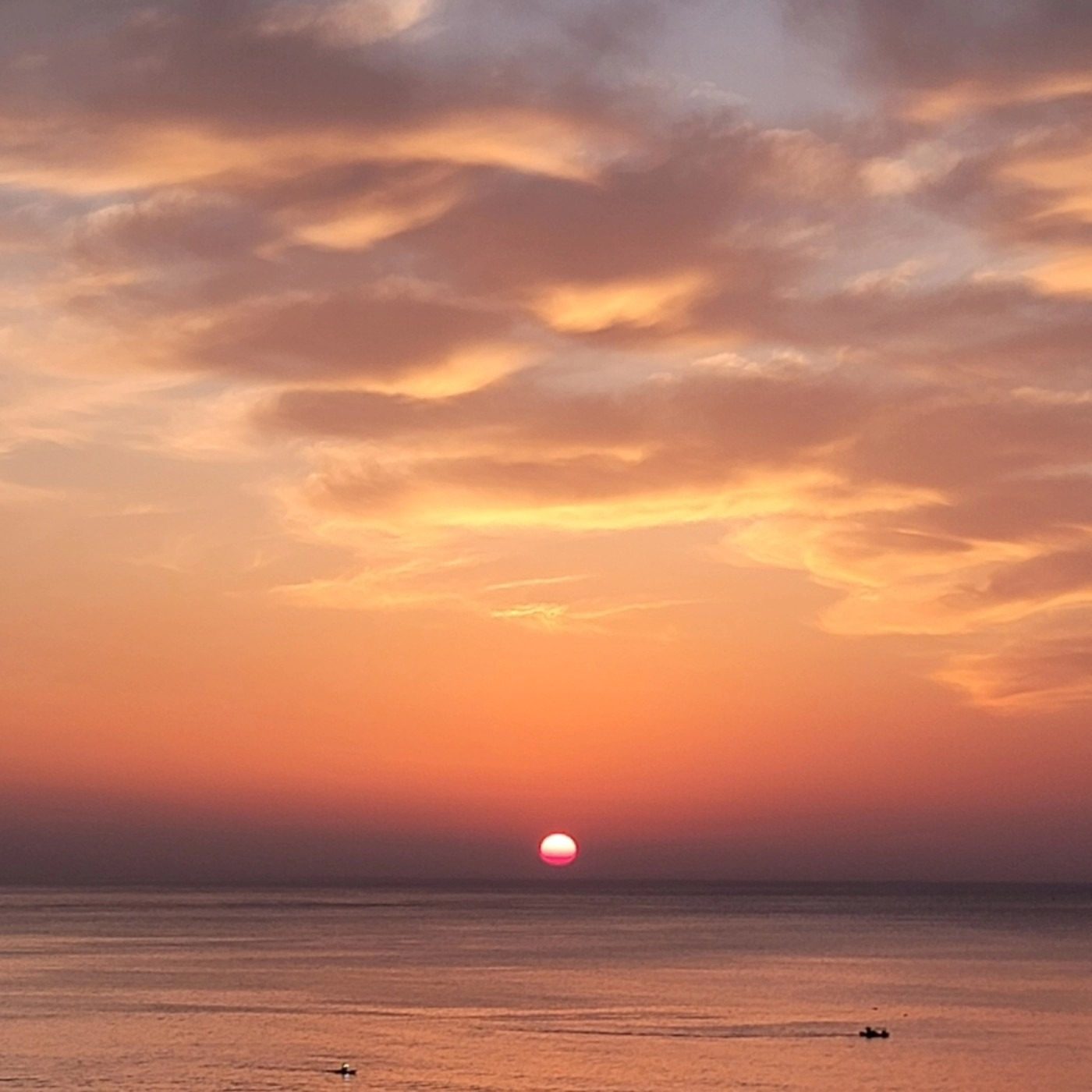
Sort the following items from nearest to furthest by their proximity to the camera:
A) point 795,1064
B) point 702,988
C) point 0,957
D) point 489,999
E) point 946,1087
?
point 946,1087 → point 795,1064 → point 489,999 → point 702,988 → point 0,957

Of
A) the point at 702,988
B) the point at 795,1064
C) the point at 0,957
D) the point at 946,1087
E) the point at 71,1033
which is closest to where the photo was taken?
the point at 946,1087

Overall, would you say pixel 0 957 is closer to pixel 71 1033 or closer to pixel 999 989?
pixel 71 1033

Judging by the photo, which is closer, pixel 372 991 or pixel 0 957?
pixel 372 991

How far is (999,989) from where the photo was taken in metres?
142

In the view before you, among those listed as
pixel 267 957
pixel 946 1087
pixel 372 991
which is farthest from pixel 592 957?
pixel 946 1087

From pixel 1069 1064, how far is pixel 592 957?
94.4 metres

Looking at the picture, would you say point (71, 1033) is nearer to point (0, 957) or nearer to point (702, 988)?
point (702, 988)

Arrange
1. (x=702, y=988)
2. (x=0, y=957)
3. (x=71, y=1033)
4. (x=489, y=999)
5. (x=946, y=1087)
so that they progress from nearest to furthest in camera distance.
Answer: (x=946, y=1087)
(x=71, y=1033)
(x=489, y=999)
(x=702, y=988)
(x=0, y=957)

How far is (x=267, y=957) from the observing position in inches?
7057

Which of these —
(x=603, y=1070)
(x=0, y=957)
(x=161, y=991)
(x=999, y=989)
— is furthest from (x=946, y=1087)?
(x=0, y=957)

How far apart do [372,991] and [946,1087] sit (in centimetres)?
6247

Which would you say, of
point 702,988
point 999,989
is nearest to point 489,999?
point 702,988

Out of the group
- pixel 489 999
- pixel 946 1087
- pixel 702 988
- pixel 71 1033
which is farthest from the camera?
pixel 702 988

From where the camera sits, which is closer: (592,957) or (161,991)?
(161,991)
